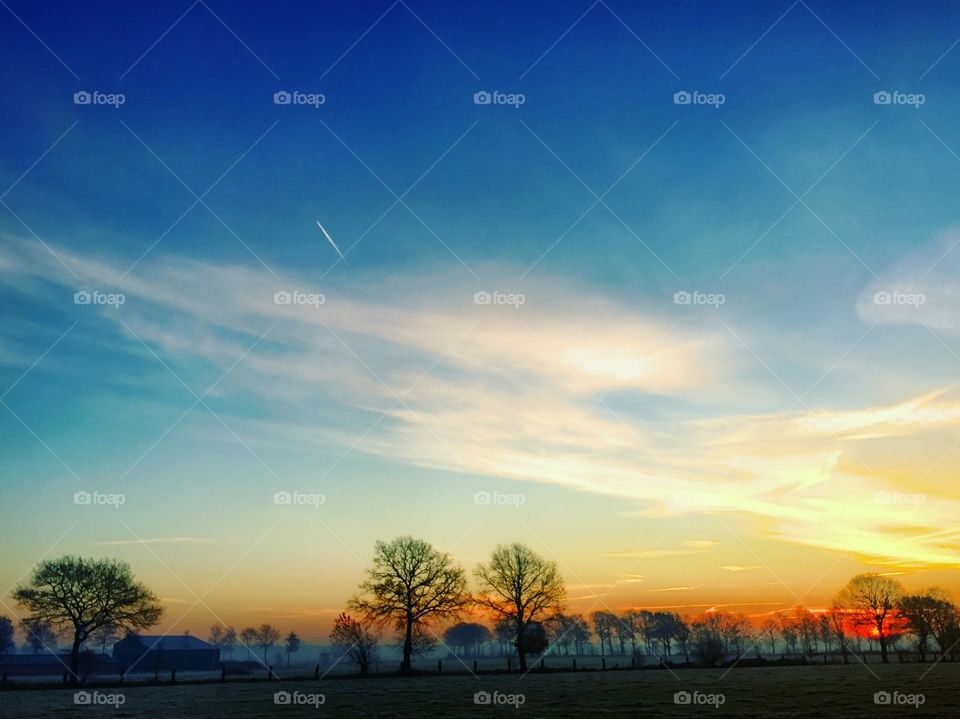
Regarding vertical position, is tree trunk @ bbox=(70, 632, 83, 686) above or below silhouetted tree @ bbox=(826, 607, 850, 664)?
above

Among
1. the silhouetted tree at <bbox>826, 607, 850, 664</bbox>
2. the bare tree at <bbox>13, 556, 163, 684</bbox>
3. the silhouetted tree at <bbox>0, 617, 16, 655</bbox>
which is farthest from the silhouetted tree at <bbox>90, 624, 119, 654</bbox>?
the silhouetted tree at <bbox>826, 607, 850, 664</bbox>

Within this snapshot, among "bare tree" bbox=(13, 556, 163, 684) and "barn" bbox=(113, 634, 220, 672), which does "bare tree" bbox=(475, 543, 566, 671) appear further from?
"barn" bbox=(113, 634, 220, 672)

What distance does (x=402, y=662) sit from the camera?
79375mm

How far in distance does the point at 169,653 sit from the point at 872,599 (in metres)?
146

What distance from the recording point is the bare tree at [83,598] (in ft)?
254

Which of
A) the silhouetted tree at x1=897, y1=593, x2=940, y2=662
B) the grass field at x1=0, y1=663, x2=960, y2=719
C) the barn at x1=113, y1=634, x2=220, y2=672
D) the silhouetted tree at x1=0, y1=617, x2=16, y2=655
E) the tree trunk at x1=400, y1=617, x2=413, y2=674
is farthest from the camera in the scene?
the barn at x1=113, y1=634, x2=220, y2=672

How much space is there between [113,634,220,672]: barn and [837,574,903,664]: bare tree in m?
136

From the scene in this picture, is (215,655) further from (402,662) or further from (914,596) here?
(914,596)

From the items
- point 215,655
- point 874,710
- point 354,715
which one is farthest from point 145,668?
point 874,710

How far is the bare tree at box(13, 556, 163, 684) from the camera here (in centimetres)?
7731

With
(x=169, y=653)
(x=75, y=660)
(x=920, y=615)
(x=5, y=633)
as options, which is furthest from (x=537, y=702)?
(x=169, y=653)

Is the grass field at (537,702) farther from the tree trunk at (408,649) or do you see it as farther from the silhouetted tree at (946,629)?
the silhouetted tree at (946,629)

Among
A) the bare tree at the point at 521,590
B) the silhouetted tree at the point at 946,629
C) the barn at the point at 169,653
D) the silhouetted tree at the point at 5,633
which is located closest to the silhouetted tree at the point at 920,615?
the silhouetted tree at the point at 946,629

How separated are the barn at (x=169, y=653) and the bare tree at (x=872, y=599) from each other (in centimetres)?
13581
